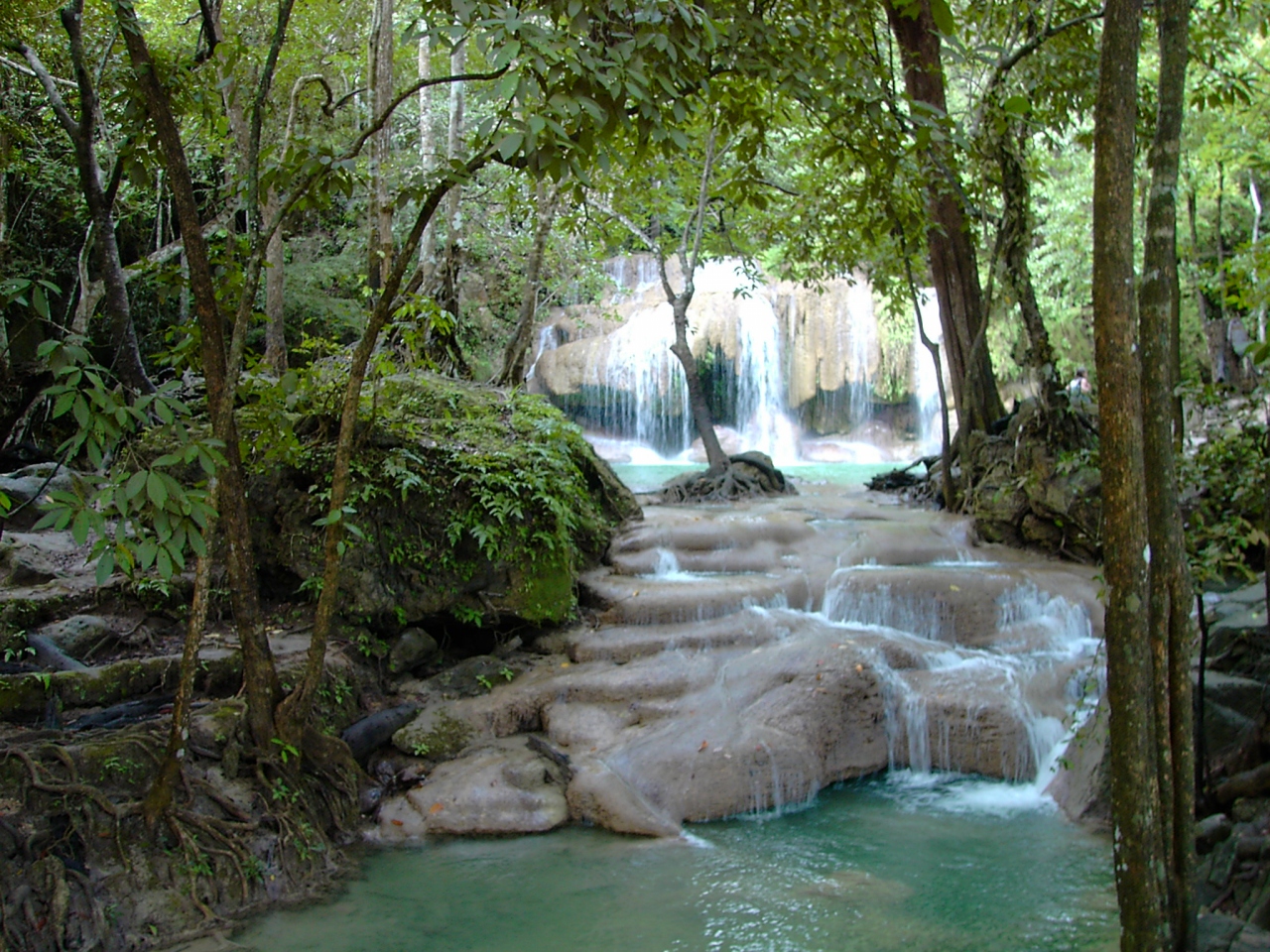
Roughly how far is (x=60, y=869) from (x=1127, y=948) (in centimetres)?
401

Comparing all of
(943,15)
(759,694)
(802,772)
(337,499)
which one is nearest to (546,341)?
(759,694)

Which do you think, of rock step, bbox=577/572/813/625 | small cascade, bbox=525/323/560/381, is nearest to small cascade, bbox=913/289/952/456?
small cascade, bbox=525/323/560/381

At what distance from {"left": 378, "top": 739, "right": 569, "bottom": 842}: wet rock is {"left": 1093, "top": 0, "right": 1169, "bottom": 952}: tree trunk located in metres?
3.34

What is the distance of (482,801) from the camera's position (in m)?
5.33

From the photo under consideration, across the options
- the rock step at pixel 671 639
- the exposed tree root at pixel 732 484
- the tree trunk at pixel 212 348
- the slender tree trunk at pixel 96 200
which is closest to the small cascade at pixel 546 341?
the exposed tree root at pixel 732 484

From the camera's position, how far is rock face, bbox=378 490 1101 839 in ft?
18.1

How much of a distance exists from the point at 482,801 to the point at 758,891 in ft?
5.65

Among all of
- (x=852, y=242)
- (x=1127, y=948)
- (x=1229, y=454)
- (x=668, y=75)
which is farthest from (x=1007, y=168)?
(x=1127, y=948)

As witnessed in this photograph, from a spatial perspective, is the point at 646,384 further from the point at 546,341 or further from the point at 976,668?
the point at 976,668

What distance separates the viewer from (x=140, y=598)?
19.6 feet

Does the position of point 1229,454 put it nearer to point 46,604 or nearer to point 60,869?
point 60,869

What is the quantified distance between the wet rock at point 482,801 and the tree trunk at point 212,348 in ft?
4.36

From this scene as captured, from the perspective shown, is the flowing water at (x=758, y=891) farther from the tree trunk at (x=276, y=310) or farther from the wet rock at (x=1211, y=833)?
the tree trunk at (x=276, y=310)

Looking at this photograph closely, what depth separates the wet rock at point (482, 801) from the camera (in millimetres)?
5219
